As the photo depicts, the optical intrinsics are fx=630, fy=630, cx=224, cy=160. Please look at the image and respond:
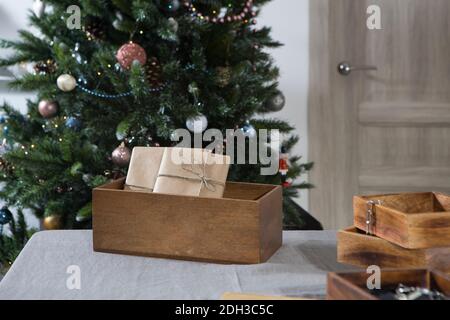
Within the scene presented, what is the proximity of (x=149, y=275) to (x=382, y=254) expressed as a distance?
1.01 feet

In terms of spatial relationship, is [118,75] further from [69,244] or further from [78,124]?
[69,244]

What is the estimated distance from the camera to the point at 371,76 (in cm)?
280

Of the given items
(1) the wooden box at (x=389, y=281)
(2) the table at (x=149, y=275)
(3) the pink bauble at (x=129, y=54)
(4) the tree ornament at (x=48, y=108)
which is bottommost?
(2) the table at (x=149, y=275)

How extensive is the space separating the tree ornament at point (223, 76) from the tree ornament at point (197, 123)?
127 mm

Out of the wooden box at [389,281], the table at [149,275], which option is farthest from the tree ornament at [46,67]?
the wooden box at [389,281]

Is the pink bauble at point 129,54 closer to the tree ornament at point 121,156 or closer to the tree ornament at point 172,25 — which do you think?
the tree ornament at point 172,25

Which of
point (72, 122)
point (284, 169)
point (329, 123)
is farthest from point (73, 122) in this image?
point (329, 123)

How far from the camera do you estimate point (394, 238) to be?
0.81 metres

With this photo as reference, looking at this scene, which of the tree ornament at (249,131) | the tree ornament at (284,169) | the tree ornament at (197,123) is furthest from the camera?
the tree ornament at (284,169)

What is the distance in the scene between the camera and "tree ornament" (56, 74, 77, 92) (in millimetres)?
1843

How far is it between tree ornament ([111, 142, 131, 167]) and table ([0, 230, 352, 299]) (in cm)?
78

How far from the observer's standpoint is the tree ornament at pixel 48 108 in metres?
1.94

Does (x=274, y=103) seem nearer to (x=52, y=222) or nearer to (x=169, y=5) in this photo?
(x=169, y=5)
